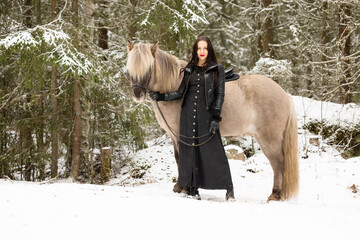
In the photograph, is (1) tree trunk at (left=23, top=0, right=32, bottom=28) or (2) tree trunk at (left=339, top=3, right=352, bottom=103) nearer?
(2) tree trunk at (left=339, top=3, right=352, bottom=103)

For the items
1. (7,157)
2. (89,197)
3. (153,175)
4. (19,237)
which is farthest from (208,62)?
(7,157)

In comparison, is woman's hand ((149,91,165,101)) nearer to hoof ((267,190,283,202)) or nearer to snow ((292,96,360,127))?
hoof ((267,190,283,202))

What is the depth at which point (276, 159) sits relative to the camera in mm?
4551

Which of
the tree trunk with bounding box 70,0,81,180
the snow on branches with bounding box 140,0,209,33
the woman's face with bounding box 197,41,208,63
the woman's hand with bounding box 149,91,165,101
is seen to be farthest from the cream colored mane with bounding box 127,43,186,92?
the tree trunk with bounding box 70,0,81,180

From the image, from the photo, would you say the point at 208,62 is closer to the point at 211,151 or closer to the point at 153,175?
the point at 211,151

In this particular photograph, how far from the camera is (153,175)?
783 cm

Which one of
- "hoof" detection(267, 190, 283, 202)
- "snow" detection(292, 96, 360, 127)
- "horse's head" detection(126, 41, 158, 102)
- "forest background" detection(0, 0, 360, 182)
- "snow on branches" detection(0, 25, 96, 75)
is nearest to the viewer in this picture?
"horse's head" detection(126, 41, 158, 102)

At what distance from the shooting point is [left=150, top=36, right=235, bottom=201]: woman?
13.9ft

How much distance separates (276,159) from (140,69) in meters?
2.36

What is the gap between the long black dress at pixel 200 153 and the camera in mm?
4270

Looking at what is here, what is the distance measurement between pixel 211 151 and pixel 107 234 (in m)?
2.26

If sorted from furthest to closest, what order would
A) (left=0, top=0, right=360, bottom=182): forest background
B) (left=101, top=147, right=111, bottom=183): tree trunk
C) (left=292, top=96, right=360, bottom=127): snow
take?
(left=292, top=96, right=360, bottom=127): snow → (left=101, top=147, right=111, bottom=183): tree trunk → (left=0, top=0, right=360, bottom=182): forest background

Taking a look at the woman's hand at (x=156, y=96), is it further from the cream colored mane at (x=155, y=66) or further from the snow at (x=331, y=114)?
the snow at (x=331, y=114)

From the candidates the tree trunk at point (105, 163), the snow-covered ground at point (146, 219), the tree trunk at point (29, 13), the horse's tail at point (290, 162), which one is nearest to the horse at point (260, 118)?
the horse's tail at point (290, 162)
